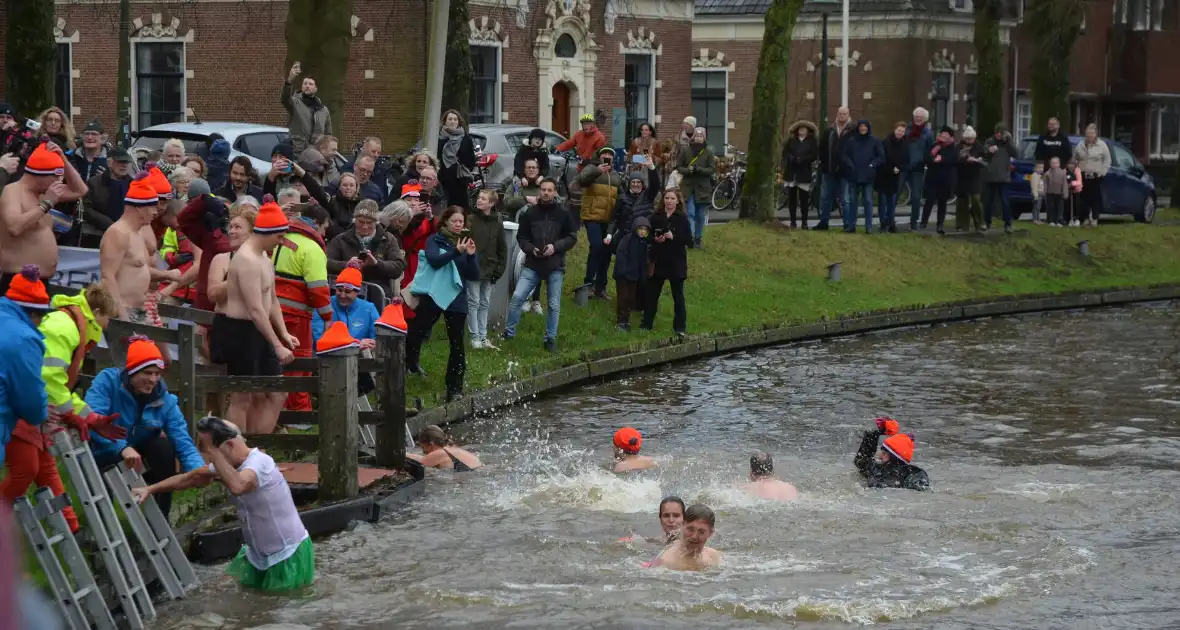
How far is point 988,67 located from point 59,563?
30684mm

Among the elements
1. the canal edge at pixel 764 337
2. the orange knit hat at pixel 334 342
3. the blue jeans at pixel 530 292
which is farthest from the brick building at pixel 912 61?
the orange knit hat at pixel 334 342

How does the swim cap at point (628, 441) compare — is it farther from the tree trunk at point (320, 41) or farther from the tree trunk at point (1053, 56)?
the tree trunk at point (1053, 56)

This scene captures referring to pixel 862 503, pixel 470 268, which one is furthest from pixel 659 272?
pixel 862 503

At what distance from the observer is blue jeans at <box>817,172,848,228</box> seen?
2787 centimetres

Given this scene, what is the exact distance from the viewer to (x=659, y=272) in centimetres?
2105

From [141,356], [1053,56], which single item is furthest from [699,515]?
[1053,56]

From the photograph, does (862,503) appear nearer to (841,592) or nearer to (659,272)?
(841,592)

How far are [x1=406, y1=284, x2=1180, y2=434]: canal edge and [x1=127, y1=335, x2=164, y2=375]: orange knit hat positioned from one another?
5967mm

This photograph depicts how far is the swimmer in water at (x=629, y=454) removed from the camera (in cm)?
1393

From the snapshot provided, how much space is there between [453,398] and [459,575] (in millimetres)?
6079

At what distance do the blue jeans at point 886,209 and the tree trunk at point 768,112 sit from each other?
189 cm

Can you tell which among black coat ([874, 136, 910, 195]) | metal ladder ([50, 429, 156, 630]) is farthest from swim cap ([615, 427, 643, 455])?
black coat ([874, 136, 910, 195])

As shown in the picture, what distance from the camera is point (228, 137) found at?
2592 cm

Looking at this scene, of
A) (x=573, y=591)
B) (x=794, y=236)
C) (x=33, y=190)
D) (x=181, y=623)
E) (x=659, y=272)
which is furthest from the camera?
(x=794, y=236)
